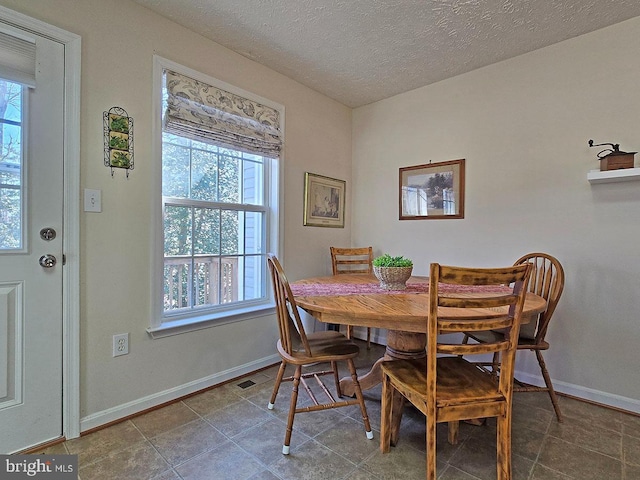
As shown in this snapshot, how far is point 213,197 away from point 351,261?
53.7 inches

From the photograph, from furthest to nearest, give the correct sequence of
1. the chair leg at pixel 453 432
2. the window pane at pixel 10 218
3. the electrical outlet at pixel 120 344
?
the electrical outlet at pixel 120 344 → the chair leg at pixel 453 432 → the window pane at pixel 10 218

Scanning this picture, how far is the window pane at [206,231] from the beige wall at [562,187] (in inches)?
69.1

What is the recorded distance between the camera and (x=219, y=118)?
2262mm

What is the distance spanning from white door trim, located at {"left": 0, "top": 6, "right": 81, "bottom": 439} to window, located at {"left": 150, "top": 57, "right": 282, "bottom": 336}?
0.41 metres

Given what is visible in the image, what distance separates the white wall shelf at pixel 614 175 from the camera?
1894 millimetres

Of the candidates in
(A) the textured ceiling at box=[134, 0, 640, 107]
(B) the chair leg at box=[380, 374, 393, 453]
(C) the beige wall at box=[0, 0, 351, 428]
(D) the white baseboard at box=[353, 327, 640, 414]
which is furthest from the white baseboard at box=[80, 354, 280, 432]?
(A) the textured ceiling at box=[134, 0, 640, 107]

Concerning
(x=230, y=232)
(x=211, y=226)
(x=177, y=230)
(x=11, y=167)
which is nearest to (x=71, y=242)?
(x=11, y=167)

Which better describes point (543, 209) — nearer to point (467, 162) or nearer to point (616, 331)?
point (467, 162)

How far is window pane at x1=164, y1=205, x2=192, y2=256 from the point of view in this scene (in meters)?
2.15

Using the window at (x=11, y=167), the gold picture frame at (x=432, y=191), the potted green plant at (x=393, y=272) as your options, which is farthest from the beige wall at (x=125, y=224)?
the gold picture frame at (x=432, y=191)

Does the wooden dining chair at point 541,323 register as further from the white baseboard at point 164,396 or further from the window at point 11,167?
the window at point 11,167

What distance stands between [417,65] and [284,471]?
2.81 meters

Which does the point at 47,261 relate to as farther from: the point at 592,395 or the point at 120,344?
the point at 592,395

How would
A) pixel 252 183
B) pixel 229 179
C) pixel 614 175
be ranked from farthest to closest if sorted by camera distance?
1. pixel 252 183
2. pixel 229 179
3. pixel 614 175
